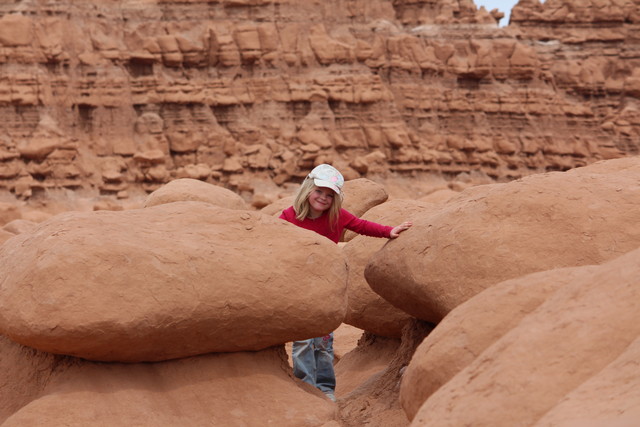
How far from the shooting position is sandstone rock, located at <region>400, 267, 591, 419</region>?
3359mm

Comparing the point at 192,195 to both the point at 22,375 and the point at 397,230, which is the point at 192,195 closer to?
the point at 397,230

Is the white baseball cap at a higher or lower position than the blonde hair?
higher

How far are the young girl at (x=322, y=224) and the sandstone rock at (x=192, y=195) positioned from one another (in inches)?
169

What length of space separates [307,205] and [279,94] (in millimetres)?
16889

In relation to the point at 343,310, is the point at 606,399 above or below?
above

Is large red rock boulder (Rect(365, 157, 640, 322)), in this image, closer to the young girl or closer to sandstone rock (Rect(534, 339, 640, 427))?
the young girl

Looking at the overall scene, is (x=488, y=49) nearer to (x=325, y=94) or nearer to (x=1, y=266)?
(x=325, y=94)

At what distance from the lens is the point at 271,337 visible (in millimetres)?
4508

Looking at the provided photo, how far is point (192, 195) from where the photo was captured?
970 cm

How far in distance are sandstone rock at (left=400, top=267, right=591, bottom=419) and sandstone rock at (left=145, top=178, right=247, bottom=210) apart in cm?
601

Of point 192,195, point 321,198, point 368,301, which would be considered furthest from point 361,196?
point 321,198

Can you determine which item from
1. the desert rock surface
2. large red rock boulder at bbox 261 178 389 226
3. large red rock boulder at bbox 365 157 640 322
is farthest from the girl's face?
large red rock boulder at bbox 261 178 389 226

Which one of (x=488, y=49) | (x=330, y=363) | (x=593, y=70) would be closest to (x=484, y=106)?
(x=488, y=49)

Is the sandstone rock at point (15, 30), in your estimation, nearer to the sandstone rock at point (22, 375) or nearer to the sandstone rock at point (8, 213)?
the sandstone rock at point (8, 213)
